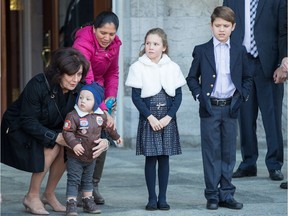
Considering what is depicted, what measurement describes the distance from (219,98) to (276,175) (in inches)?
64.8

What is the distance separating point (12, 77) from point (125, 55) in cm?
270

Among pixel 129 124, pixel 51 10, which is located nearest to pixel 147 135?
pixel 129 124

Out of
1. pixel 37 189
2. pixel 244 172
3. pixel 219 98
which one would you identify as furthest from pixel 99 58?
pixel 244 172

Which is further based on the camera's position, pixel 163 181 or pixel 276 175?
pixel 276 175

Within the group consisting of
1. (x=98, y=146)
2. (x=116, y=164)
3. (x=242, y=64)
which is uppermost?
(x=242, y=64)

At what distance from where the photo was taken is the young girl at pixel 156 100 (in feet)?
24.3

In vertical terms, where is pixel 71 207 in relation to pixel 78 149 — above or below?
below

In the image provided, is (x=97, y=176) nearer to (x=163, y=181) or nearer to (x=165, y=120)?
(x=163, y=181)

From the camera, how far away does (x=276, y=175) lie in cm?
885

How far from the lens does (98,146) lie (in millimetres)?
7090

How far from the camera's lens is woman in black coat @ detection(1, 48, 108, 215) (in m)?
7.11

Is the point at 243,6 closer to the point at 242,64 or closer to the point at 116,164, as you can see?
the point at 242,64

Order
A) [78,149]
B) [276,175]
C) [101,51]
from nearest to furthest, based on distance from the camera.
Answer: [78,149] < [101,51] < [276,175]

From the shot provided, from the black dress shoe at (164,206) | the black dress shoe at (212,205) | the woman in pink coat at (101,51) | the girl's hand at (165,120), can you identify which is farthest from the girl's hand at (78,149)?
the black dress shoe at (212,205)
